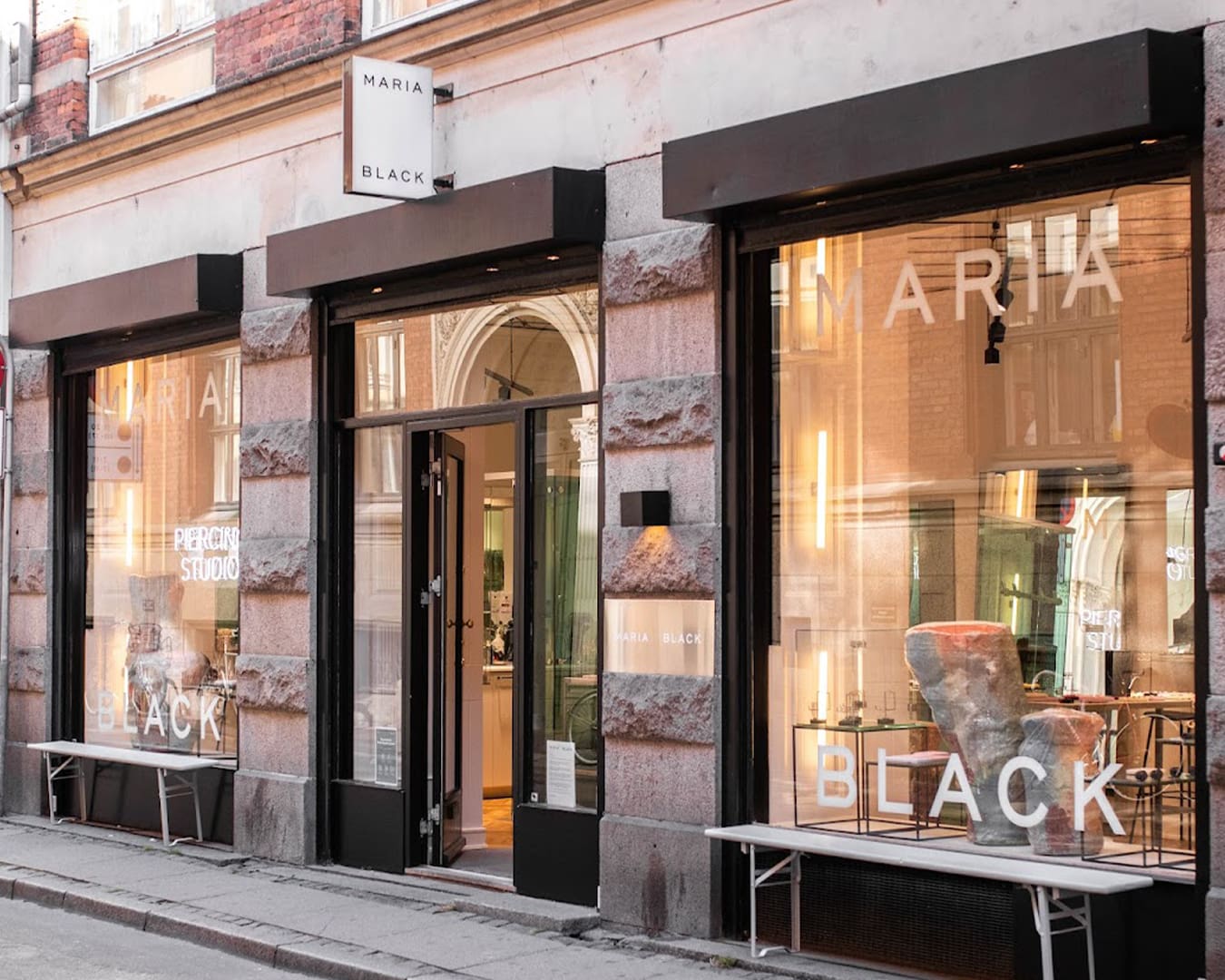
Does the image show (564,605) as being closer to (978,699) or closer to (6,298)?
(978,699)

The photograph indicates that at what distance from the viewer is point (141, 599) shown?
14.4 metres

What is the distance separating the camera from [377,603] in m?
12.2

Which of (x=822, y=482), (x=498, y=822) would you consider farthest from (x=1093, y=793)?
(x=498, y=822)

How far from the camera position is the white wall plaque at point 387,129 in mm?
Result: 10828

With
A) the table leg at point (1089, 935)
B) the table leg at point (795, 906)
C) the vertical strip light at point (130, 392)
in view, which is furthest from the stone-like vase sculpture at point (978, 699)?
the vertical strip light at point (130, 392)

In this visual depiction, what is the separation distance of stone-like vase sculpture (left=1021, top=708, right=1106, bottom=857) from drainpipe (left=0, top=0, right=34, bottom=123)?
10.5 m

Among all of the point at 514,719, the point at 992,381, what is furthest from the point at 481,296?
the point at 992,381

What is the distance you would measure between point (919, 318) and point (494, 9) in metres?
3.44

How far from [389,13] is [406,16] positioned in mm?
260

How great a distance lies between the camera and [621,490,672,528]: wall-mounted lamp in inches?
387

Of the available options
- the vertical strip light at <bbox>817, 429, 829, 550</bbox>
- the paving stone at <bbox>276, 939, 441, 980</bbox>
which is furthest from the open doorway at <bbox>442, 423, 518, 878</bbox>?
the vertical strip light at <bbox>817, 429, 829, 550</bbox>

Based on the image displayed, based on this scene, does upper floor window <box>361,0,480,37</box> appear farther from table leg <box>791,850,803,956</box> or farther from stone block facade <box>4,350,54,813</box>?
table leg <box>791,850,803,956</box>

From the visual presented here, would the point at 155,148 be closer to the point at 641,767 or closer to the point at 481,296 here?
the point at 481,296

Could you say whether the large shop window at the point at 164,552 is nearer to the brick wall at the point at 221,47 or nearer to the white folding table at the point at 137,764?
the white folding table at the point at 137,764
